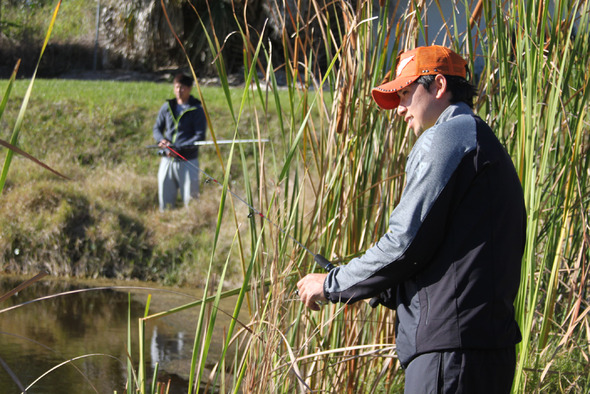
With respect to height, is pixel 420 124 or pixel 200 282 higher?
pixel 420 124

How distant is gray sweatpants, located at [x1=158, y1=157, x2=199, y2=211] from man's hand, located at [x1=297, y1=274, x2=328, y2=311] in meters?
5.02

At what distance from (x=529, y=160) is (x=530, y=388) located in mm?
1001

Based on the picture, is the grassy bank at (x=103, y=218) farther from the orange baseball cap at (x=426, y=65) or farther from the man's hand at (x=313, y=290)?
the orange baseball cap at (x=426, y=65)

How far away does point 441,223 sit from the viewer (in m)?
1.58

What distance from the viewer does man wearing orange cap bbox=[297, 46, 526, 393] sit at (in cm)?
157

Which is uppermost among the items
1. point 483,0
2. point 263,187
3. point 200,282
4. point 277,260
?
point 483,0

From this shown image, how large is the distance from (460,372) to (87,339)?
3.75 meters

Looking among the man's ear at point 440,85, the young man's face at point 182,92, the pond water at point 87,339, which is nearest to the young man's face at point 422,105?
the man's ear at point 440,85

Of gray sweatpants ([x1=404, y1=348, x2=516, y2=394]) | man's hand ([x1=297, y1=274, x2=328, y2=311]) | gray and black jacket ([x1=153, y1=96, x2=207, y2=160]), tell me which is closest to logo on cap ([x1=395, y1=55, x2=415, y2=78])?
man's hand ([x1=297, y1=274, x2=328, y2=311])

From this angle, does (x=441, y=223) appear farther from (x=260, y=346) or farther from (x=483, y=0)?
(x=483, y=0)

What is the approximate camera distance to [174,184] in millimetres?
6941

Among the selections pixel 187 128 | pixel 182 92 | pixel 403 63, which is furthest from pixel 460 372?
pixel 187 128

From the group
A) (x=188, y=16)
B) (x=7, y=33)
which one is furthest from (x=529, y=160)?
(x=7, y=33)

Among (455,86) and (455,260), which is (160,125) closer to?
(455,86)
